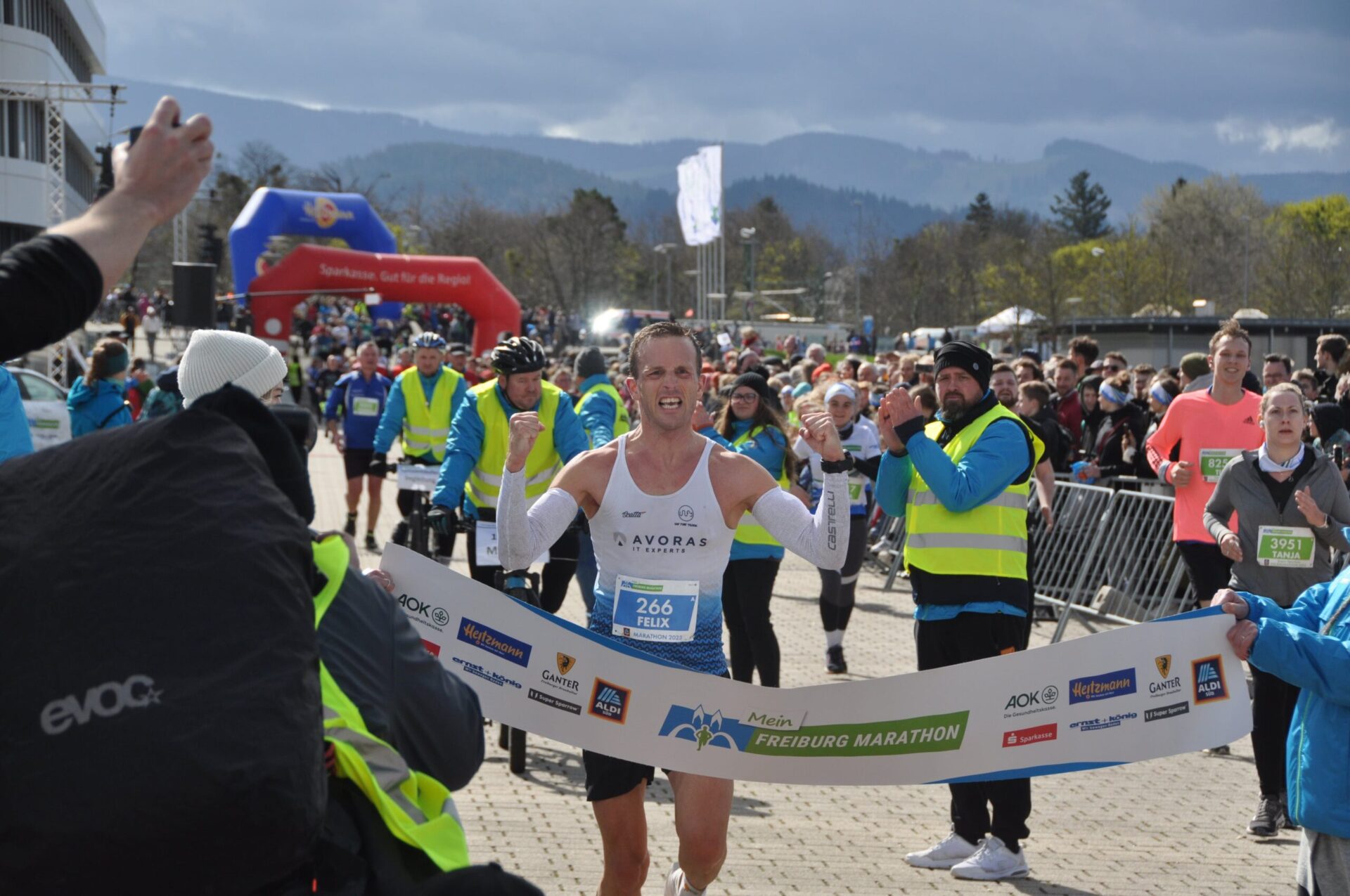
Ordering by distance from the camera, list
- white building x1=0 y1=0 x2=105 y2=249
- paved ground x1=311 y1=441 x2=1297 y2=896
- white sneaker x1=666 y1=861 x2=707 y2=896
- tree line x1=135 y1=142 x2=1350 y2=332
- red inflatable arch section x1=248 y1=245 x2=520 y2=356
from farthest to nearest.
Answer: tree line x1=135 y1=142 x2=1350 y2=332 < white building x1=0 y1=0 x2=105 y2=249 < red inflatable arch section x1=248 y1=245 x2=520 y2=356 < paved ground x1=311 y1=441 x2=1297 y2=896 < white sneaker x1=666 y1=861 x2=707 y2=896

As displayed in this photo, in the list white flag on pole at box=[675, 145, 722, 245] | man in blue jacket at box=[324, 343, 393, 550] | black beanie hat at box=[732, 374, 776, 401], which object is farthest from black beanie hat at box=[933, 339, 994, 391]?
white flag on pole at box=[675, 145, 722, 245]

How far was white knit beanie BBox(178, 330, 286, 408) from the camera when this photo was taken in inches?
149

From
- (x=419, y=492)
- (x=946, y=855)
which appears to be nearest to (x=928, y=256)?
(x=419, y=492)

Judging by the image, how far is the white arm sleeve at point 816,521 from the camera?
15.9 ft

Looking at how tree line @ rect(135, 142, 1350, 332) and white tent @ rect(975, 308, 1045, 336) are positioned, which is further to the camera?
tree line @ rect(135, 142, 1350, 332)

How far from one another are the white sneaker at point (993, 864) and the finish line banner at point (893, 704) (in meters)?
1.06

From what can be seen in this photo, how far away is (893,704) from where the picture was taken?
5238mm

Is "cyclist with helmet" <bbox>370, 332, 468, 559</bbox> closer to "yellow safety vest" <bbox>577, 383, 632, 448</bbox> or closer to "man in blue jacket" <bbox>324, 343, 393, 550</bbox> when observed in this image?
"man in blue jacket" <bbox>324, 343, 393, 550</bbox>

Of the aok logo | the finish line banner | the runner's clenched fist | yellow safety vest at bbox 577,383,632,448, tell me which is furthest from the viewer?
yellow safety vest at bbox 577,383,632,448

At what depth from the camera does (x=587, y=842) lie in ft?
21.4

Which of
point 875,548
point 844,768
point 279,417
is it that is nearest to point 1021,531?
point 844,768

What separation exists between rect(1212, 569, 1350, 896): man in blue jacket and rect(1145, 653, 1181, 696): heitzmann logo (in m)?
0.73

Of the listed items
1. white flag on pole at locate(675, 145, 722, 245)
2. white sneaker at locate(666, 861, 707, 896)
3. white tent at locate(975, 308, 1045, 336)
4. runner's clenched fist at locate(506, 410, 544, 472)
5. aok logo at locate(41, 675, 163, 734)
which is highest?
white flag on pole at locate(675, 145, 722, 245)

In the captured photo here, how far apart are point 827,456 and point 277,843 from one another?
10.4ft
